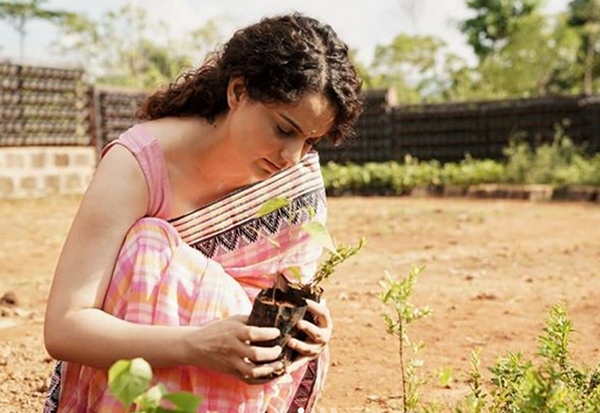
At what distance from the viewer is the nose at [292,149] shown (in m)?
1.85

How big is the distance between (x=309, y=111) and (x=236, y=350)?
562 millimetres

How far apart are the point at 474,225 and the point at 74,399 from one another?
6387 mm

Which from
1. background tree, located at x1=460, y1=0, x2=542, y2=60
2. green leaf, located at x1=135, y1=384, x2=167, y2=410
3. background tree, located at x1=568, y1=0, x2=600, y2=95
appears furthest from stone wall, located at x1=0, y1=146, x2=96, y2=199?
background tree, located at x1=460, y1=0, x2=542, y2=60

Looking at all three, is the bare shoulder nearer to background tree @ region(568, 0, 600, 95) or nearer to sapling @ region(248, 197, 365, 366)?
sapling @ region(248, 197, 365, 366)

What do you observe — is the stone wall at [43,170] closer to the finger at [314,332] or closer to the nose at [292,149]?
the nose at [292,149]

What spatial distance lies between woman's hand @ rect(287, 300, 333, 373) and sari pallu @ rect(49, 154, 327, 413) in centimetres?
12

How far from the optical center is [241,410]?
71.2 inches

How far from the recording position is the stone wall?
11125 millimetres

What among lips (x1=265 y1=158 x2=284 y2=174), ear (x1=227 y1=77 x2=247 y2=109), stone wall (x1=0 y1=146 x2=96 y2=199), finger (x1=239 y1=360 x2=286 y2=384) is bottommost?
stone wall (x1=0 y1=146 x2=96 y2=199)

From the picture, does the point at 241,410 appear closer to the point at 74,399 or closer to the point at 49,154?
the point at 74,399

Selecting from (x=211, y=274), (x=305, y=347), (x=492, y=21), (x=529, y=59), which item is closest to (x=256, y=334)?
(x=305, y=347)

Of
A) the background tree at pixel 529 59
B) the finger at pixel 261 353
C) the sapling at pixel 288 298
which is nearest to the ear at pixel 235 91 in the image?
the sapling at pixel 288 298

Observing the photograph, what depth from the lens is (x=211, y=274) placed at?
187cm

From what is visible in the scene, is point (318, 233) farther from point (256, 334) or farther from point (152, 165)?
point (152, 165)
